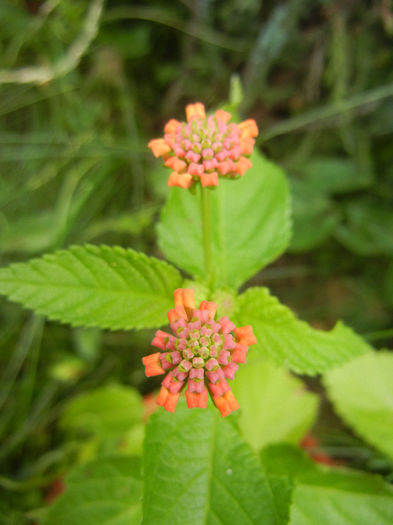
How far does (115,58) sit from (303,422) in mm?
1558

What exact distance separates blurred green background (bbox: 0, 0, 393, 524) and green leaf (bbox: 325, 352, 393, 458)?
0.50 feet

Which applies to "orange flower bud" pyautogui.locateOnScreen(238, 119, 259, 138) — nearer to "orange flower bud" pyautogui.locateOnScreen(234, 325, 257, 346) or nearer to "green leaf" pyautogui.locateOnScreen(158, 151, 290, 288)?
"green leaf" pyautogui.locateOnScreen(158, 151, 290, 288)

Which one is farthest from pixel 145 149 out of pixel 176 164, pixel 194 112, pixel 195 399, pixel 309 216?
pixel 195 399

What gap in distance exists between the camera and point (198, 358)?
0.65m

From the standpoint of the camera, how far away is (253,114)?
5.56 ft

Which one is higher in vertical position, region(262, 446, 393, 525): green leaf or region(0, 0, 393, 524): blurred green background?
region(0, 0, 393, 524): blurred green background

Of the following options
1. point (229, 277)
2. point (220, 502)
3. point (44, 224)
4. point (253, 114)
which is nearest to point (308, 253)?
point (253, 114)

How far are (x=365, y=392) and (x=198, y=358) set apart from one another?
2.68 feet

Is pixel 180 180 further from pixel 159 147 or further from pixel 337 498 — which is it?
pixel 337 498

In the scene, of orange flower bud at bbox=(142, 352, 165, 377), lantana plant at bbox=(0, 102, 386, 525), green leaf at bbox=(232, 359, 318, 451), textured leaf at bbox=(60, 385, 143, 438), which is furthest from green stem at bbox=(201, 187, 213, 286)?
textured leaf at bbox=(60, 385, 143, 438)

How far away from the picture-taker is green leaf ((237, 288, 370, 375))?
30.8 inches

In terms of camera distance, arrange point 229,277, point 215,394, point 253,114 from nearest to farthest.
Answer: point 215,394 → point 229,277 → point 253,114

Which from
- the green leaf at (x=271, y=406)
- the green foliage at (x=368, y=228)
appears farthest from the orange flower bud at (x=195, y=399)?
the green foliage at (x=368, y=228)

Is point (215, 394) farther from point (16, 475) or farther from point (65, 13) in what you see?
point (65, 13)
